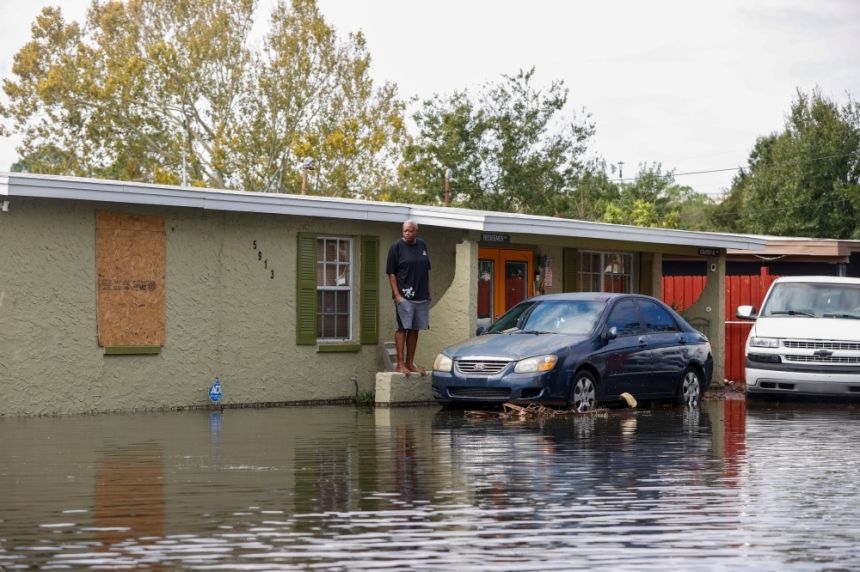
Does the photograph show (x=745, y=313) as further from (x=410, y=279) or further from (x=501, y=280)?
(x=410, y=279)

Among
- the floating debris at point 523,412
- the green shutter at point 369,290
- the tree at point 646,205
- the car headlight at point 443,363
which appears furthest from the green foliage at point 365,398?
the tree at point 646,205

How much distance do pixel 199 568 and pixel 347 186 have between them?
44573 mm

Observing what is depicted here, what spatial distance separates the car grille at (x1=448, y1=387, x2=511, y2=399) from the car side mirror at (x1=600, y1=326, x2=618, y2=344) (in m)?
1.67

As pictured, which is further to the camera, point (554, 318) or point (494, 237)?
point (494, 237)

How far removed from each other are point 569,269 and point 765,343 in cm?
582

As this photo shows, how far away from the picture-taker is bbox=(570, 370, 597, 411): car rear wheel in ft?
61.4

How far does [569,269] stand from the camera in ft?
87.8

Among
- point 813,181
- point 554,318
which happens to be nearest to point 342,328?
point 554,318

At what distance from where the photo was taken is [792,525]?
9.09m

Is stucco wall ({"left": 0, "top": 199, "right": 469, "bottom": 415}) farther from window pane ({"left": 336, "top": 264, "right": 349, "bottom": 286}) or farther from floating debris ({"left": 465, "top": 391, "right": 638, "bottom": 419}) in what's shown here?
floating debris ({"left": 465, "top": 391, "right": 638, "bottom": 419})

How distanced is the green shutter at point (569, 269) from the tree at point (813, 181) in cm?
3273

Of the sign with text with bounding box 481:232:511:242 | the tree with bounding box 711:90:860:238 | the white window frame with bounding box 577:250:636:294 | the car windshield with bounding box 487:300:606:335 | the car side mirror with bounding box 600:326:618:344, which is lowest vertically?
the car side mirror with bounding box 600:326:618:344

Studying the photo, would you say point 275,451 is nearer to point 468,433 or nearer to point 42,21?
point 468,433

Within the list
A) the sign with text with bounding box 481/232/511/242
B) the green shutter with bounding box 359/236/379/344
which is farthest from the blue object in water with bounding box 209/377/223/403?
the sign with text with bounding box 481/232/511/242
